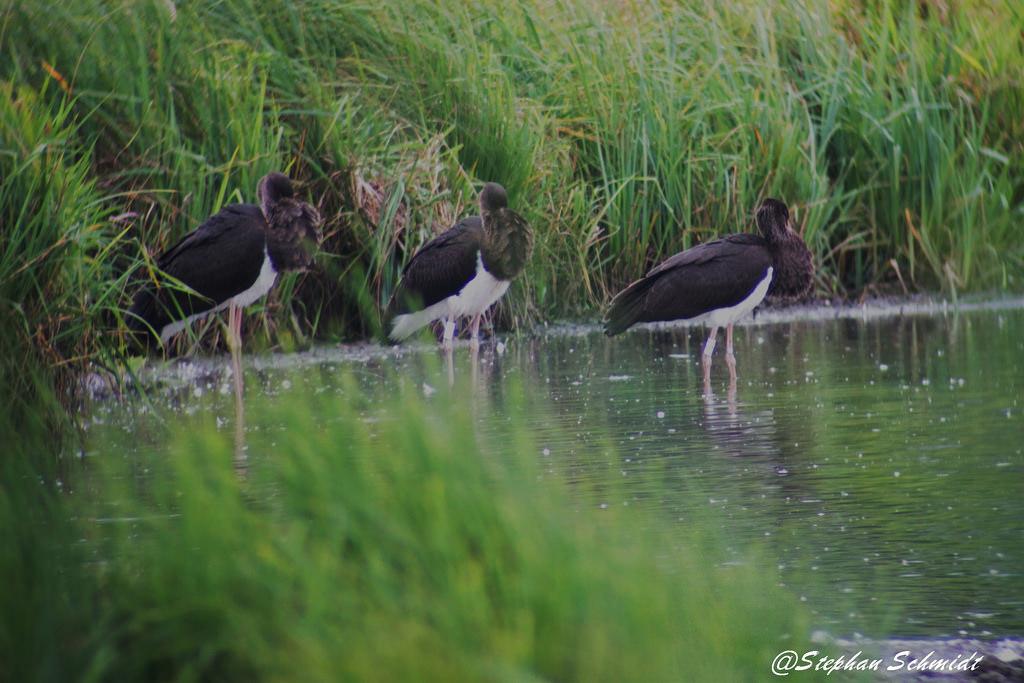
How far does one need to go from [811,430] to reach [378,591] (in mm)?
4451

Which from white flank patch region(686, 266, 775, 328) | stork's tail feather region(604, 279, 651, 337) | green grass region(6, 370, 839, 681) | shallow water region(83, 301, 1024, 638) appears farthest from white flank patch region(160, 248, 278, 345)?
green grass region(6, 370, 839, 681)

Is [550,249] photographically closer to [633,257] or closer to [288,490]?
[633,257]

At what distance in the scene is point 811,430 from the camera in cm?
666

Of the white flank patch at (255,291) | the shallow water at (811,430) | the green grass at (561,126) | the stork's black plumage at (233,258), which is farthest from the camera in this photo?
the green grass at (561,126)

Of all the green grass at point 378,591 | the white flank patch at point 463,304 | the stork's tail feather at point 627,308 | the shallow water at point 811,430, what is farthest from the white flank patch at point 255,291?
the green grass at point 378,591

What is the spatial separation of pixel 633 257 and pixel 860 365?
2903mm

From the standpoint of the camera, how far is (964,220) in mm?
11812

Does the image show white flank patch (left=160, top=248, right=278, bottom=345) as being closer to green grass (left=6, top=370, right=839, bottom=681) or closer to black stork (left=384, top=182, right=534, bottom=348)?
black stork (left=384, top=182, right=534, bottom=348)

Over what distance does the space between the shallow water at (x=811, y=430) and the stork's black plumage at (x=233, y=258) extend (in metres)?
0.48

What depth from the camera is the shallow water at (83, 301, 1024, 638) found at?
4145 mm

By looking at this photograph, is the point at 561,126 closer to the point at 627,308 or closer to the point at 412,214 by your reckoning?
the point at 412,214

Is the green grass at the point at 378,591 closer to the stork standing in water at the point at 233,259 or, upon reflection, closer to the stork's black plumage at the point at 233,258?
the stork standing in water at the point at 233,259

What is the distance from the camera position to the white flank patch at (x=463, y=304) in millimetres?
9570
